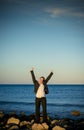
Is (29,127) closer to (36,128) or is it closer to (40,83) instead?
(36,128)

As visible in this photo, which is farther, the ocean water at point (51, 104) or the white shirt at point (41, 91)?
the ocean water at point (51, 104)

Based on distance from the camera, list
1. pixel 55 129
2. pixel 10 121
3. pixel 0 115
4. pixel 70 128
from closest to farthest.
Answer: pixel 55 129 < pixel 70 128 < pixel 10 121 < pixel 0 115

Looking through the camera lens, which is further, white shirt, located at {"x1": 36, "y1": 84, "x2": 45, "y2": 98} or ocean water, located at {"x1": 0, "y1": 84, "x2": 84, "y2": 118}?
ocean water, located at {"x1": 0, "y1": 84, "x2": 84, "y2": 118}

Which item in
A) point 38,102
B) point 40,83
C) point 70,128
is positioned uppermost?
point 40,83

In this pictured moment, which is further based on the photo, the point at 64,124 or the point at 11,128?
the point at 64,124

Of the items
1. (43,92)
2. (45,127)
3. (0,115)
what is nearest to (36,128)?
(45,127)

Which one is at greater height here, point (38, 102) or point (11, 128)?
point (38, 102)

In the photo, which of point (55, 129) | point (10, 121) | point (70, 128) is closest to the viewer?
point (55, 129)

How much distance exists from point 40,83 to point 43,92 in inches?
9.6

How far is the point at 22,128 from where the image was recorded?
8039 mm

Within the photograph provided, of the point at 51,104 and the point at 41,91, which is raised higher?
the point at 41,91

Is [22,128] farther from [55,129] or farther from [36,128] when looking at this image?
[55,129]

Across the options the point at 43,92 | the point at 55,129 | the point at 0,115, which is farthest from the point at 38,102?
the point at 0,115

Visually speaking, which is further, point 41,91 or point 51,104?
point 51,104
